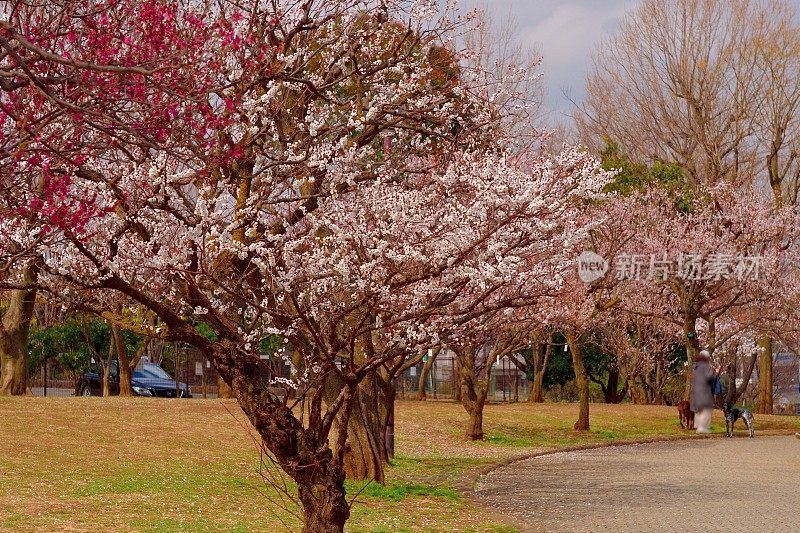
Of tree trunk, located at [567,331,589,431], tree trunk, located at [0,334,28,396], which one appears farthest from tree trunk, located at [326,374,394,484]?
tree trunk, located at [0,334,28,396]

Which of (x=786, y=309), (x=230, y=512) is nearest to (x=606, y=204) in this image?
(x=786, y=309)

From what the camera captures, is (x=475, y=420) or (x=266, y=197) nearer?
(x=266, y=197)

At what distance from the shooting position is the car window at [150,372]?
1484 inches

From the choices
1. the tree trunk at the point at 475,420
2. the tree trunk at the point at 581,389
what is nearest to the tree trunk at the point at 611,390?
the tree trunk at the point at 581,389

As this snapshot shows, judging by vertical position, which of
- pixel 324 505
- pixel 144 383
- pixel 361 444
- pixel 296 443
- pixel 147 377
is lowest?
pixel 324 505

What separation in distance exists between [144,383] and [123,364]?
5.29 meters

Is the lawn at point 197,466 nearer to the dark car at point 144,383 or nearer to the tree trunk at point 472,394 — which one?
the tree trunk at point 472,394

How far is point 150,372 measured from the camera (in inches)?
1518

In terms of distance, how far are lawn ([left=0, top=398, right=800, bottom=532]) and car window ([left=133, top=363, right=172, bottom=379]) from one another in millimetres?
10160

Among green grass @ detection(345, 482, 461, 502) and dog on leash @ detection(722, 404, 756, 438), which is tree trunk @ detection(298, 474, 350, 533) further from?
dog on leash @ detection(722, 404, 756, 438)

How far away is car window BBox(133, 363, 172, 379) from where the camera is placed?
37688 millimetres

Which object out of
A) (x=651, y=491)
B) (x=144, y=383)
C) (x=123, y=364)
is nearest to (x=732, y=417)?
(x=651, y=491)

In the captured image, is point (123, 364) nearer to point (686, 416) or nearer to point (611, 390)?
point (686, 416)

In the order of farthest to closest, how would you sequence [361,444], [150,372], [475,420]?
1. [150,372]
2. [475,420]
3. [361,444]
